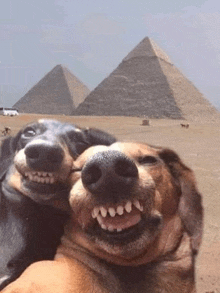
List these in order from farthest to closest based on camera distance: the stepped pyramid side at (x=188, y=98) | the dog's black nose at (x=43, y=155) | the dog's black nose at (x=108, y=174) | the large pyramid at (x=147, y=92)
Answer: the large pyramid at (x=147, y=92), the stepped pyramid side at (x=188, y=98), the dog's black nose at (x=43, y=155), the dog's black nose at (x=108, y=174)

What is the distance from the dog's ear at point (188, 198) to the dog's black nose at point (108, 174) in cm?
29

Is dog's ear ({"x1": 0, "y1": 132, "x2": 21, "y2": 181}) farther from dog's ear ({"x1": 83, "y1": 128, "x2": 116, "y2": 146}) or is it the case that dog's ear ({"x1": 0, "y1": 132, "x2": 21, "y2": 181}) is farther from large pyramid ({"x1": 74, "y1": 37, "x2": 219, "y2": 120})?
large pyramid ({"x1": 74, "y1": 37, "x2": 219, "y2": 120})

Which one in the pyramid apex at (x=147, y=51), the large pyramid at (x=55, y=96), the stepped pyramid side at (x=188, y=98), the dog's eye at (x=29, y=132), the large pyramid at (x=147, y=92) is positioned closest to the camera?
the dog's eye at (x=29, y=132)

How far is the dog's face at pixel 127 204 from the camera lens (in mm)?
1193

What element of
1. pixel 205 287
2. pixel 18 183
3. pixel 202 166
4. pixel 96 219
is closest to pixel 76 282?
pixel 96 219

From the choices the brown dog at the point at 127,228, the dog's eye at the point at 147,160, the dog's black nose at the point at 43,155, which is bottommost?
the brown dog at the point at 127,228

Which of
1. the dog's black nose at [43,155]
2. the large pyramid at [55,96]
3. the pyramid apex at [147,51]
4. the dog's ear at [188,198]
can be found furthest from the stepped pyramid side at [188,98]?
the dog's black nose at [43,155]

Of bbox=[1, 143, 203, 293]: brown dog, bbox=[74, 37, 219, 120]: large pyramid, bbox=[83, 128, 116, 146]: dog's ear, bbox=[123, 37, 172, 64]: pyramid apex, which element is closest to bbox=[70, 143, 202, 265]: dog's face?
bbox=[1, 143, 203, 293]: brown dog

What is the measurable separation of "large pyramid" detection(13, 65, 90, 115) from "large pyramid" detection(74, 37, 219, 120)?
20.4 ft

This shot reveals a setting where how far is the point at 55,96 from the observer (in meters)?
105

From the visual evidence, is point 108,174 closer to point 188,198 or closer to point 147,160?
point 147,160

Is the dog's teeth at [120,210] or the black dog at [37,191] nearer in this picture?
the dog's teeth at [120,210]

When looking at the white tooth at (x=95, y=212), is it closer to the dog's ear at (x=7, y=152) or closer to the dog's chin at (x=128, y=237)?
the dog's chin at (x=128, y=237)

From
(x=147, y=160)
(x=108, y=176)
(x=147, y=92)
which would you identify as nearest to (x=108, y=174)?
(x=108, y=176)
